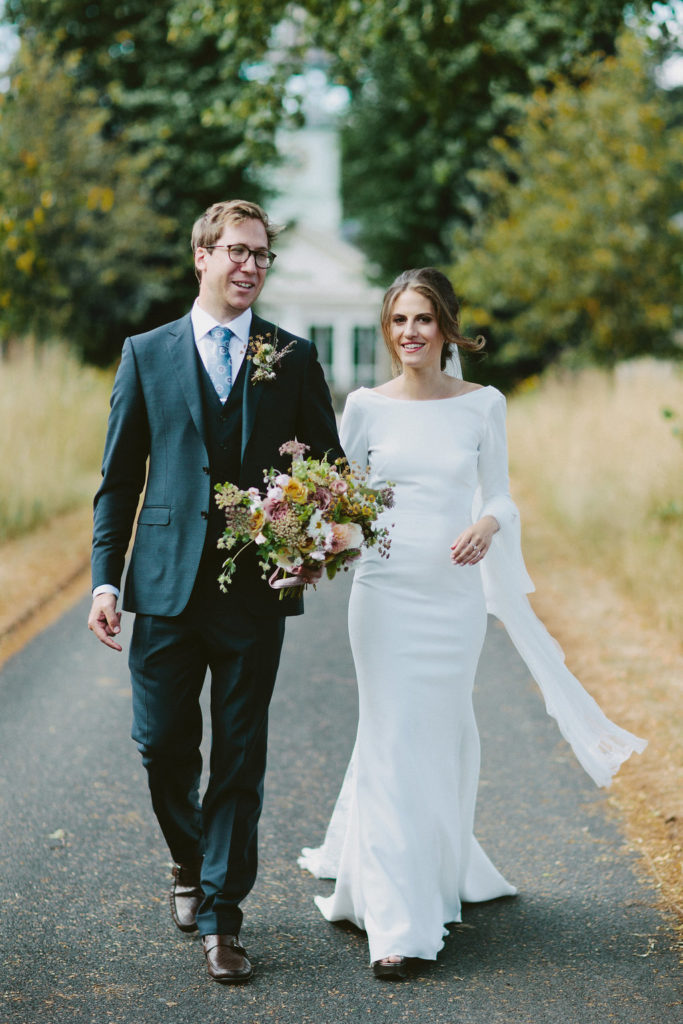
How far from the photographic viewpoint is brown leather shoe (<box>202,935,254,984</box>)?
3.58 m

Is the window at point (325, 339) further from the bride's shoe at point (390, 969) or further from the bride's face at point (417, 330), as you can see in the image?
the bride's shoe at point (390, 969)

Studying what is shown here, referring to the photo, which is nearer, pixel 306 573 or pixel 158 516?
pixel 306 573

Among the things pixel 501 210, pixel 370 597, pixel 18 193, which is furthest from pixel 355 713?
pixel 501 210

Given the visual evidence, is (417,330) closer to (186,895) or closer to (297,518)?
(297,518)

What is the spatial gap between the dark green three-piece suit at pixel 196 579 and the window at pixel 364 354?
1915 inches

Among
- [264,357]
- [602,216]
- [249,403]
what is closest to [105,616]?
[249,403]

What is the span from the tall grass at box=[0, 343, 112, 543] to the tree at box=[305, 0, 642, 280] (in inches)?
209

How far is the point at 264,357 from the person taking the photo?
12.2ft

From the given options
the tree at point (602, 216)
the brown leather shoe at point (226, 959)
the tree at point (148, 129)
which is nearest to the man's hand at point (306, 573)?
the brown leather shoe at point (226, 959)

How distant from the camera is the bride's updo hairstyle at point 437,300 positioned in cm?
399

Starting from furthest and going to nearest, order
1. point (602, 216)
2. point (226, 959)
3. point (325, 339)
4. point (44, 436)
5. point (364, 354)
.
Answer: point (325, 339), point (364, 354), point (602, 216), point (44, 436), point (226, 959)

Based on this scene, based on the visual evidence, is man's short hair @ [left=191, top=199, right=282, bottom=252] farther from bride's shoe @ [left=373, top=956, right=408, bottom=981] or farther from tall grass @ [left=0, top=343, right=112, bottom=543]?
tall grass @ [left=0, top=343, right=112, bottom=543]

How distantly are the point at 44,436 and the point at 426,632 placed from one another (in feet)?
35.0

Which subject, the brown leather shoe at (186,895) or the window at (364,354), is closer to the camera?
the brown leather shoe at (186,895)
